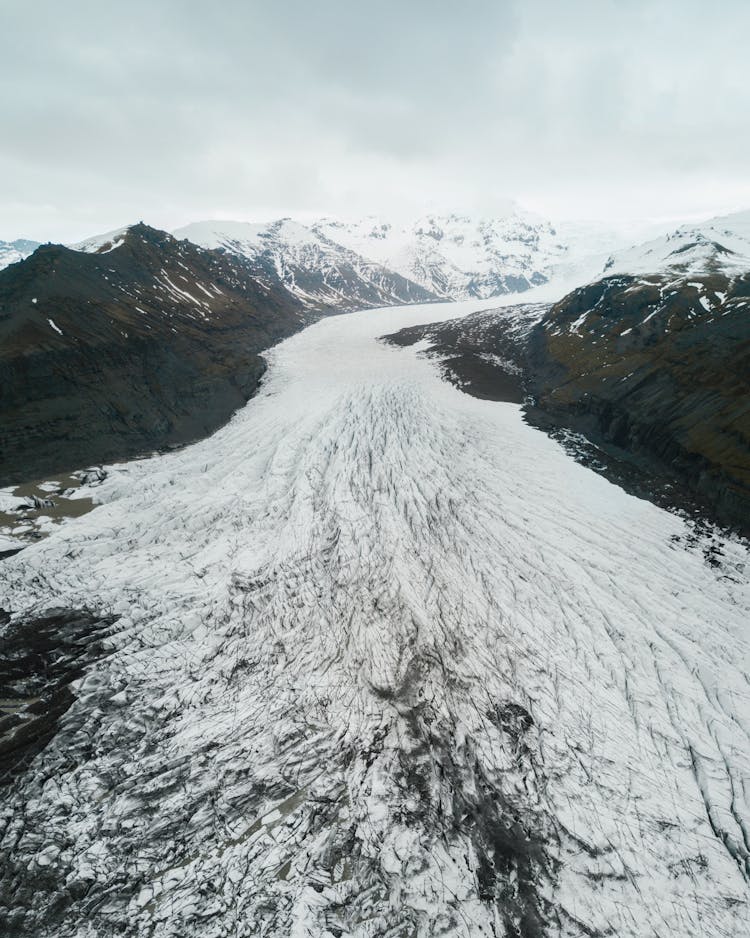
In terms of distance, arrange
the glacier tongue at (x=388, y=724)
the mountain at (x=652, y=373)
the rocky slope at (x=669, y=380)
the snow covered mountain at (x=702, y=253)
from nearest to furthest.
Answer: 1. the glacier tongue at (x=388, y=724)
2. the rocky slope at (x=669, y=380)
3. the mountain at (x=652, y=373)
4. the snow covered mountain at (x=702, y=253)

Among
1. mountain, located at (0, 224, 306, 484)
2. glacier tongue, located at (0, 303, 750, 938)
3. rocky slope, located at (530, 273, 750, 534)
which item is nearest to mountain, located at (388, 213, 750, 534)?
rocky slope, located at (530, 273, 750, 534)

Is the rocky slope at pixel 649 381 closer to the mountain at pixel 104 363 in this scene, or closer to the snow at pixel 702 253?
the snow at pixel 702 253

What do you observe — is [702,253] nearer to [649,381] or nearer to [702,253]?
[702,253]

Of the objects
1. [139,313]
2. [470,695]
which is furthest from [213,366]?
[470,695]

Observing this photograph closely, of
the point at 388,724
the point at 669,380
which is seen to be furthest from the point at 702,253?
the point at 388,724

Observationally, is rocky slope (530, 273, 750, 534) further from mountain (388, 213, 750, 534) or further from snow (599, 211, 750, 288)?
snow (599, 211, 750, 288)

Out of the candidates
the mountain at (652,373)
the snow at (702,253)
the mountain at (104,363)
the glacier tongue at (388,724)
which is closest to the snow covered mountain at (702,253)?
the snow at (702,253)

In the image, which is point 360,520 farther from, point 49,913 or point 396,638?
point 49,913
